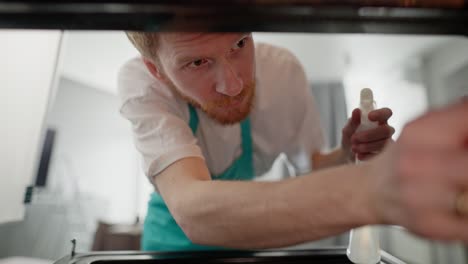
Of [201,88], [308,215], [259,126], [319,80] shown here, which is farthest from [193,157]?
[319,80]

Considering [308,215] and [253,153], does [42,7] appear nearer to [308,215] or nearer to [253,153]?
[308,215]

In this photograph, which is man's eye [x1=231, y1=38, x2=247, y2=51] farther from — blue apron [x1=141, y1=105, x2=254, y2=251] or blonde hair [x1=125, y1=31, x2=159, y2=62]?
blue apron [x1=141, y1=105, x2=254, y2=251]

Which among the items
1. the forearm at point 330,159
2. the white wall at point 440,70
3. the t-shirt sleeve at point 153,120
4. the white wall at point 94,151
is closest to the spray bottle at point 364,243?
the forearm at point 330,159

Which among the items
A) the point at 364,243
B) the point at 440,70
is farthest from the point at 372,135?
the point at 440,70

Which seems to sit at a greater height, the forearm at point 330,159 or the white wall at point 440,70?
the white wall at point 440,70

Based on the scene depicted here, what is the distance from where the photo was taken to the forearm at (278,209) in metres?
0.23

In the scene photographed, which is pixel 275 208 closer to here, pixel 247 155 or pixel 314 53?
pixel 247 155

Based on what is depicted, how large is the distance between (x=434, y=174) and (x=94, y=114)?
1925 mm

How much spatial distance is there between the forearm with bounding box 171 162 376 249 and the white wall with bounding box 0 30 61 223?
31.5 inches

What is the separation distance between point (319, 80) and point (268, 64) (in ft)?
4.55

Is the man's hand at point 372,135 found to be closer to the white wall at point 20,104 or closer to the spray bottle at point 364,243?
the spray bottle at point 364,243

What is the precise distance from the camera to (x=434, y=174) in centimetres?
17

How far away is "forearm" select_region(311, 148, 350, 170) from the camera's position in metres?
0.70

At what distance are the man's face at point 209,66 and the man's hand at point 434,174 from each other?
283 millimetres
